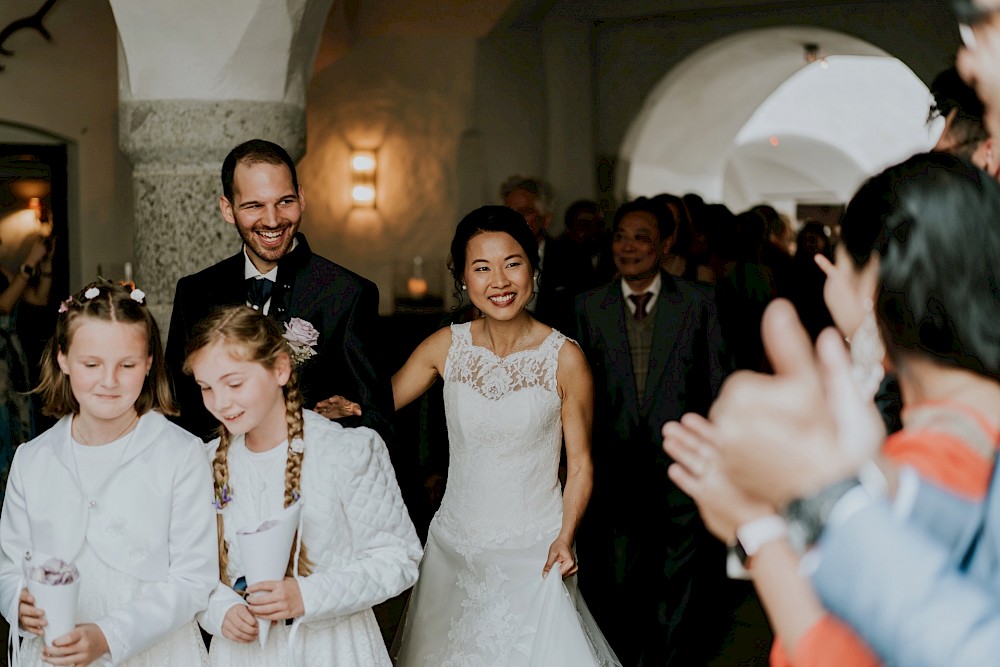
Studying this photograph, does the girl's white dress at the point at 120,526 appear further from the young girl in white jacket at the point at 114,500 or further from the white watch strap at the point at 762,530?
the white watch strap at the point at 762,530

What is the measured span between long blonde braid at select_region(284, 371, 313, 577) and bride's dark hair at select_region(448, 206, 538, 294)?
1044 mm

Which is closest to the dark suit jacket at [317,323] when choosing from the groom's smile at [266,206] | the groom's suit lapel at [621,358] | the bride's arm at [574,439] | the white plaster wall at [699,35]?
the groom's smile at [266,206]

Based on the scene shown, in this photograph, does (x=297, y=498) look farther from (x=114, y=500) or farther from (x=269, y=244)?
(x=269, y=244)

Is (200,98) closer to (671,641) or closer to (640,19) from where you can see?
(671,641)

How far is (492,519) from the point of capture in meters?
3.93

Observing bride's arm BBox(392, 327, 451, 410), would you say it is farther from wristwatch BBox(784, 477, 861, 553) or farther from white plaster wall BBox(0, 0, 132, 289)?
white plaster wall BBox(0, 0, 132, 289)

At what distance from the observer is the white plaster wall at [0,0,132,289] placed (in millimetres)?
7855

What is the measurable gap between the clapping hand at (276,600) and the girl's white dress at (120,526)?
0.17 m

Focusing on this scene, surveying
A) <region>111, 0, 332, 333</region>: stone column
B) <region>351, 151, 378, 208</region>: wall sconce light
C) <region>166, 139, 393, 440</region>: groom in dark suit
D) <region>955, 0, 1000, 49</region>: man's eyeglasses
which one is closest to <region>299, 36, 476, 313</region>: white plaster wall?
<region>351, 151, 378, 208</region>: wall sconce light

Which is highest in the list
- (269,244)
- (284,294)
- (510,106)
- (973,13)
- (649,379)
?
(510,106)

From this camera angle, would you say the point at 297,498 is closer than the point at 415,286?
Yes

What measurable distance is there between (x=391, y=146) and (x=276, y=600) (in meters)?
7.36

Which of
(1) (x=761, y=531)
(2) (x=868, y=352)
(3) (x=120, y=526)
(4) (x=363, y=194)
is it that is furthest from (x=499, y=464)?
(4) (x=363, y=194)

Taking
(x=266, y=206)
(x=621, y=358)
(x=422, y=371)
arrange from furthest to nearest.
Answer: (x=621, y=358) < (x=422, y=371) < (x=266, y=206)
